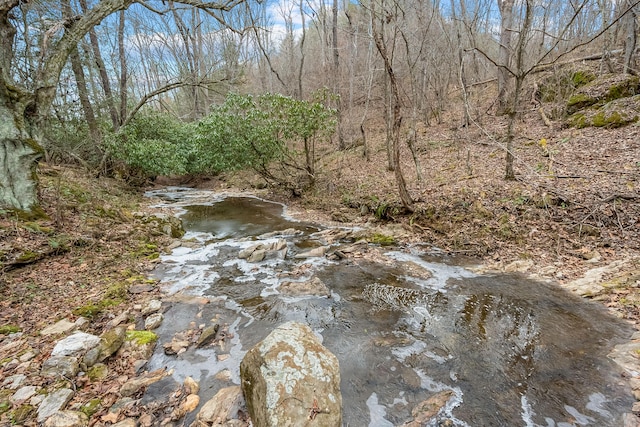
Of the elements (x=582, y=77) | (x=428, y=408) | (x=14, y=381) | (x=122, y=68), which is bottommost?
(x=428, y=408)

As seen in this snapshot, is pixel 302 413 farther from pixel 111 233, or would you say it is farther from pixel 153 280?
pixel 111 233

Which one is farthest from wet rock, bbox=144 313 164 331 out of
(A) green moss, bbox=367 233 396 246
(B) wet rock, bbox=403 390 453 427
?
(A) green moss, bbox=367 233 396 246

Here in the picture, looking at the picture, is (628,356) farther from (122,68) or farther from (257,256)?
(122,68)

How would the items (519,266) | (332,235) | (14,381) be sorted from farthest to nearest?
1. (332,235)
2. (519,266)
3. (14,381)

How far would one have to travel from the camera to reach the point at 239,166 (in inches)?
514

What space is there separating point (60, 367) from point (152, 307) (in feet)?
4.90

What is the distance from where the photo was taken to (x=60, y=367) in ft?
10.0

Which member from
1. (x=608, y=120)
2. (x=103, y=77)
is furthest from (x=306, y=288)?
(x=103, y=77)

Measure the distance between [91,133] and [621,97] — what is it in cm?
1991

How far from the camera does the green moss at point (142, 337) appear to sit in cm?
378

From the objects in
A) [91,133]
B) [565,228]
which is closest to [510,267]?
[565,228]

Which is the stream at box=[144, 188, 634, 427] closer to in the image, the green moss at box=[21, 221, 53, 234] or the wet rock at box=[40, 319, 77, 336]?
the wet rock at box=[40, 319, 77, 336]

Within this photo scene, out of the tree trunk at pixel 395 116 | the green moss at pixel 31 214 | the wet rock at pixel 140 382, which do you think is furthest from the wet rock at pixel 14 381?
the tree trunk at pixel 395 116

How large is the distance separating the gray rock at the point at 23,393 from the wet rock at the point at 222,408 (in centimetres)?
152
